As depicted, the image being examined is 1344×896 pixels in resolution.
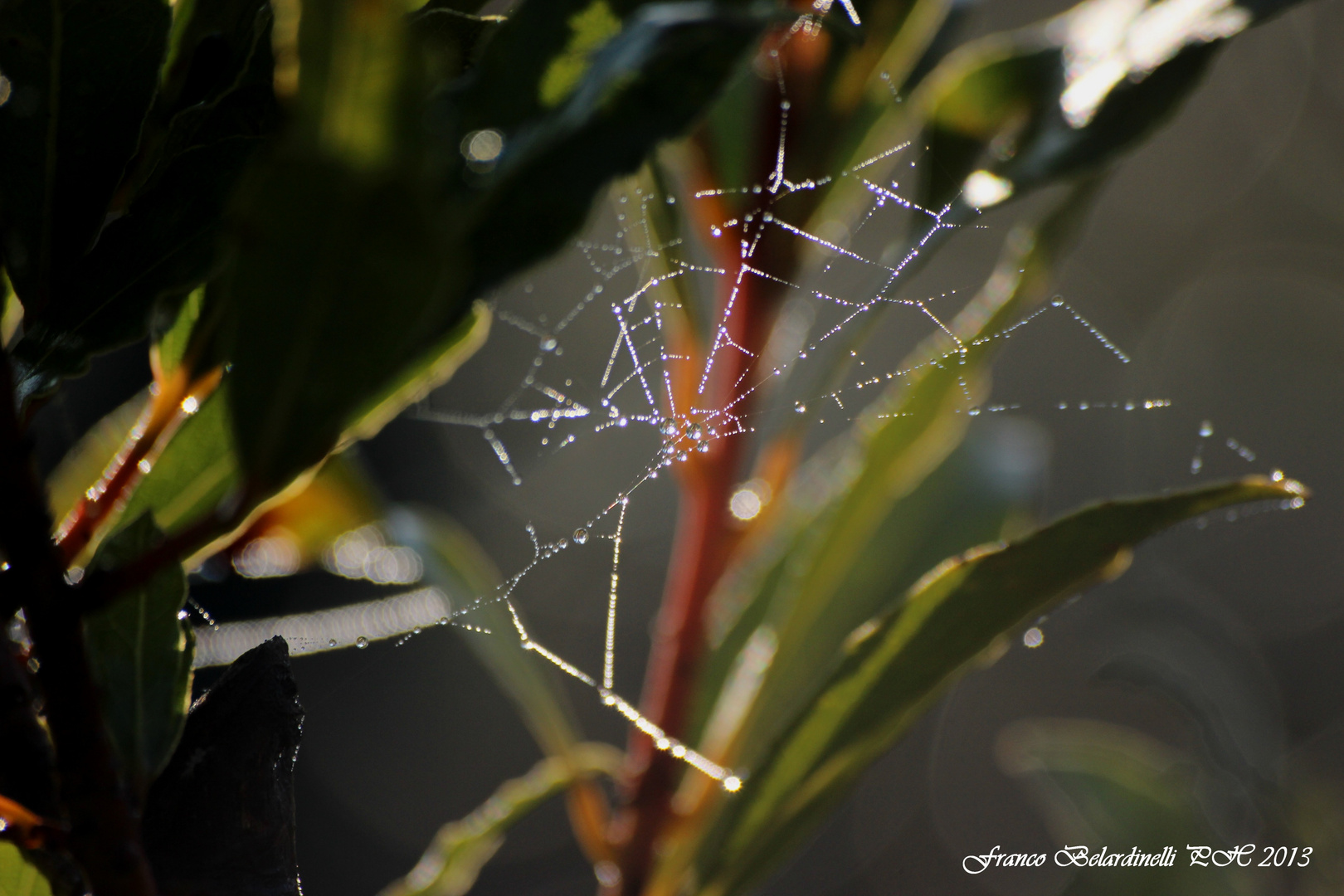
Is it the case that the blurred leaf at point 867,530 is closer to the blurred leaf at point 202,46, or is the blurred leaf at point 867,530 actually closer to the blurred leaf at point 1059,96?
the blurred leaf at point 1059,96

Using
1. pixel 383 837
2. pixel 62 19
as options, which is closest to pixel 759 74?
pixel 62 19

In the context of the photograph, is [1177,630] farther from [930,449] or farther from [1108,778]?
[930,449]

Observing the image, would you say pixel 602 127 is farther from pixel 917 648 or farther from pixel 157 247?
pixel 917 648

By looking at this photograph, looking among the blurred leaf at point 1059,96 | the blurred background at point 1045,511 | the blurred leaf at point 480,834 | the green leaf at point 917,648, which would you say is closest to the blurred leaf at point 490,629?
the blurred leaf at point 480,834

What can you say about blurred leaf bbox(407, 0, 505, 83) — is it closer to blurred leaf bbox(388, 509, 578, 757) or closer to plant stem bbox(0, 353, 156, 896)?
plant stem bbox(0, 353, 156, 896)

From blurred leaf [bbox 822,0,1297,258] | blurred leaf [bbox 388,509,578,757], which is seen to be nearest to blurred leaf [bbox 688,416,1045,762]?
blurred leaf [bbox 388,509,578,757]

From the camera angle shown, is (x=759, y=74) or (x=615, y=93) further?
(x=759, y=74)

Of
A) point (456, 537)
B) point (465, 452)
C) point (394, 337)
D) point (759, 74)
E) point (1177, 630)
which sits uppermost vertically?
point (759, 74)
